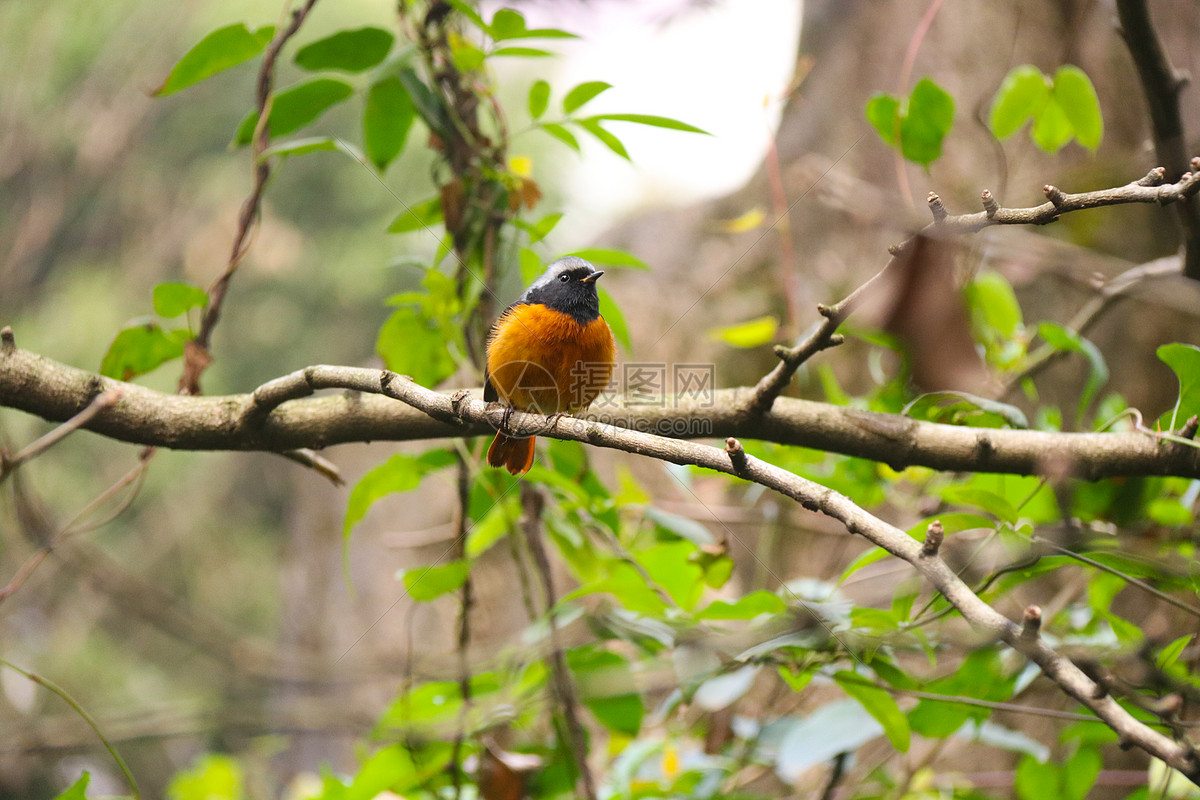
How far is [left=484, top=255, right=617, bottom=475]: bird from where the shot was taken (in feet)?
6.40

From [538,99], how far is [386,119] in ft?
1.21

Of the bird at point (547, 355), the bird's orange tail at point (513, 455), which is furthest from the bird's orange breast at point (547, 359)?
the bird's orange tail at point (513, 455)

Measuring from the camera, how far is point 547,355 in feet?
6.76

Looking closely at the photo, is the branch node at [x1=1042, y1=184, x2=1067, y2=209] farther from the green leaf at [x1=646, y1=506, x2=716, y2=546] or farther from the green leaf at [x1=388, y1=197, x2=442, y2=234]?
the green leaf at [x1=388, y1=197, x2=442, y2=234]

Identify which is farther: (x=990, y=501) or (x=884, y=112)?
(x=884, y=112)

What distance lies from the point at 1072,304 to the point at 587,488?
2.27m

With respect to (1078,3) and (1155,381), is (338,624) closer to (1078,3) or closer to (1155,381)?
(1155,381)

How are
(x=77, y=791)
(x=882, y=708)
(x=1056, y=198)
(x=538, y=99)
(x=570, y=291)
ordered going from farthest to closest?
1. (x=570, y=291)
2. (x=538, y=99)
3. (x=882, y=708)
4. (x=77, y=791)
5. (x=1056, y=198)

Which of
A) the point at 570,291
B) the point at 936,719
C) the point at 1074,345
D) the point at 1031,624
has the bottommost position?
the point at 936,719

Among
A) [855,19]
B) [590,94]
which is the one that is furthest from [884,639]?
[855,19]

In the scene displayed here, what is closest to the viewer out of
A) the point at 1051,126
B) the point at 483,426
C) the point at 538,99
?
the point at 483,426

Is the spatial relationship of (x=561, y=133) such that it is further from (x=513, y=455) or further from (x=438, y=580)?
(x=438, y=580)

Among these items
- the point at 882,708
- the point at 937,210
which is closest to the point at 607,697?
the point at 882,708

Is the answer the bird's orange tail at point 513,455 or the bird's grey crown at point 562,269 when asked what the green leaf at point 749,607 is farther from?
the bird's grey crown at point 562,269
